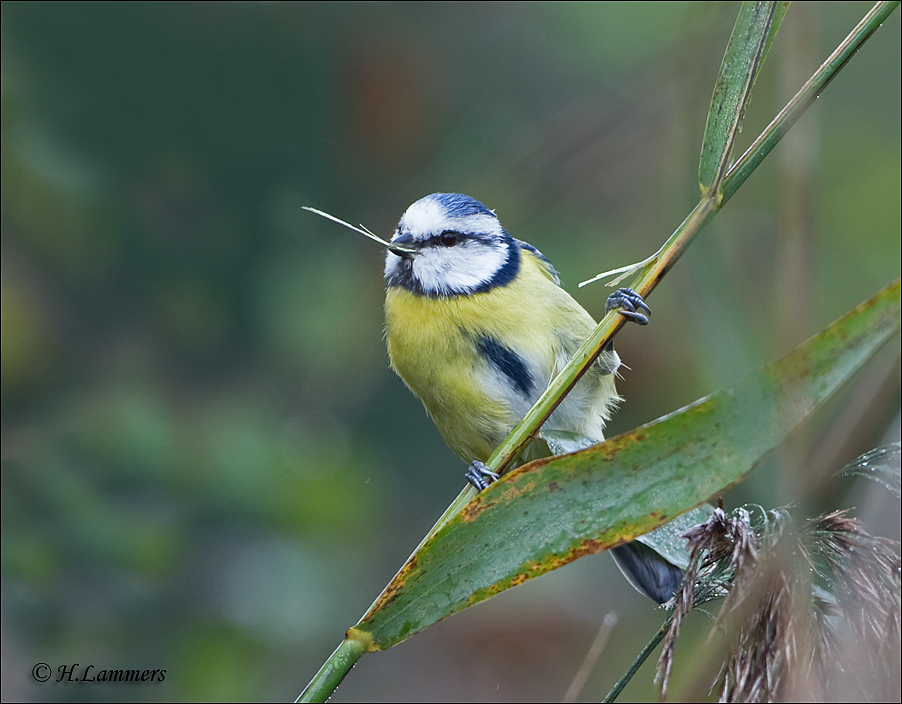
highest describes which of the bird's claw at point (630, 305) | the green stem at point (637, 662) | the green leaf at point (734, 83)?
the green leaf at point (734, 83)

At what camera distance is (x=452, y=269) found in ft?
5.68

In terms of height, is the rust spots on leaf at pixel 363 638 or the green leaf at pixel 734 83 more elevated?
the green leaf at pixel 734 83

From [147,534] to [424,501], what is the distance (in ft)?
2.85

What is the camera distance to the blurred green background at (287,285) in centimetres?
211

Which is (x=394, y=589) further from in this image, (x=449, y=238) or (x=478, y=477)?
(x=449, y=238)

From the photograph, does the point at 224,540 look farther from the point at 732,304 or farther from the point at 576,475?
the point at 732,304

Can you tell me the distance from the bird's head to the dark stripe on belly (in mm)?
106

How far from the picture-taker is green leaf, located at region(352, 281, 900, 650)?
0.67 m

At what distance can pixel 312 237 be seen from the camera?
2672mm

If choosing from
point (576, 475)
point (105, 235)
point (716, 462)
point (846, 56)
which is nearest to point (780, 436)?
point (716, 462)

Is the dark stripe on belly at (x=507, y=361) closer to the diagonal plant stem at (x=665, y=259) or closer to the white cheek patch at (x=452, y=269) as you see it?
the white cheek patch at (x=452, y=269)

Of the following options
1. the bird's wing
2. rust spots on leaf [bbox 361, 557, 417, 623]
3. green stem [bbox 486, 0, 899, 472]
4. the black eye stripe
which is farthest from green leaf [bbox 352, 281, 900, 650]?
the bird's wing

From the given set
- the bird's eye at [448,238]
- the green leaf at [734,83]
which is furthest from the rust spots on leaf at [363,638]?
the bird's eye at [448,238]

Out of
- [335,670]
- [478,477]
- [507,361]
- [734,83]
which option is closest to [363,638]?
[335,670]
